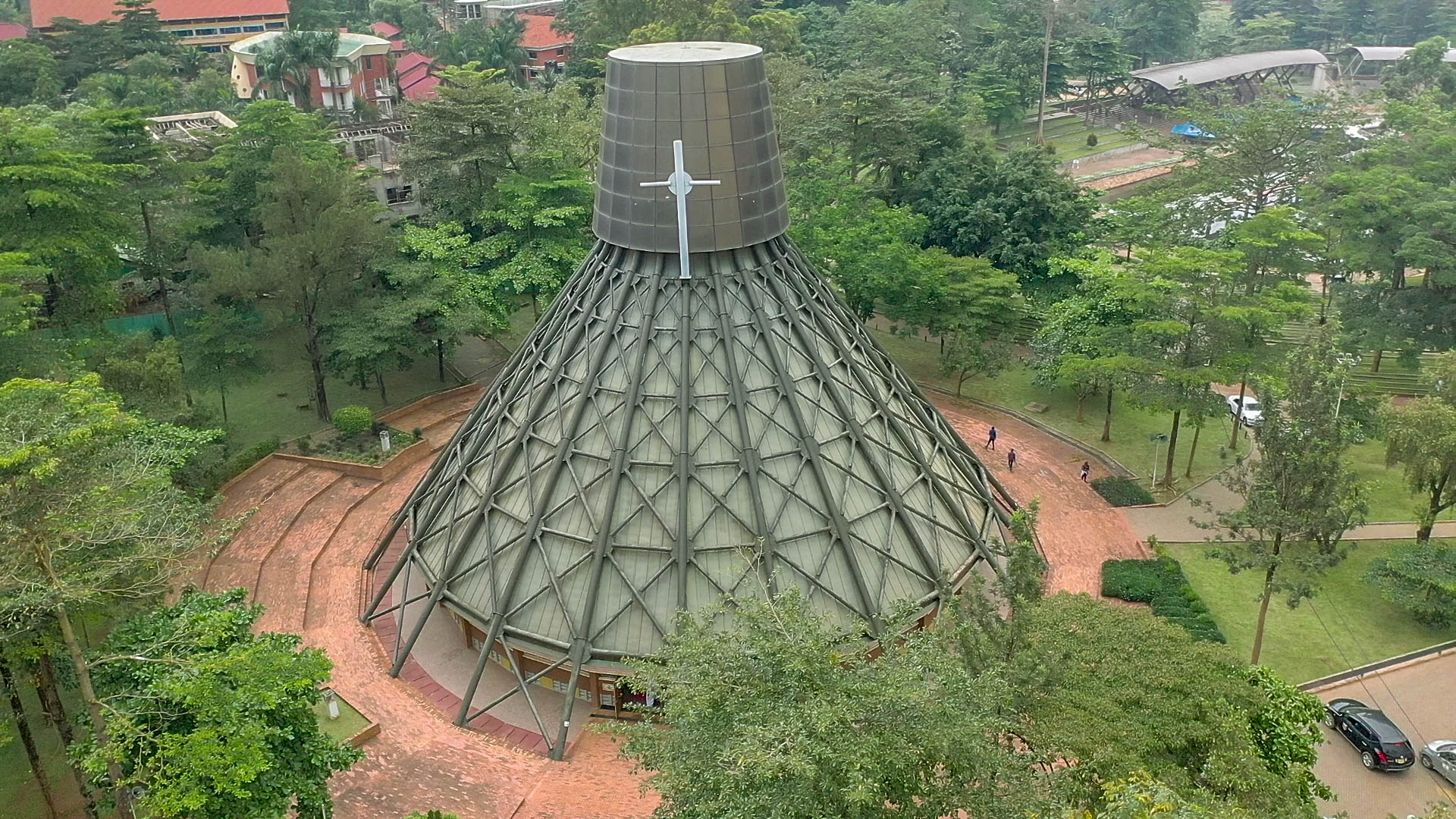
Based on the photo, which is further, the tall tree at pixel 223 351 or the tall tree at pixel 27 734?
the tall tree at pixel 223 351

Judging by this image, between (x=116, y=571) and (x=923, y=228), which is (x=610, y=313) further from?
(x=923, y=228)

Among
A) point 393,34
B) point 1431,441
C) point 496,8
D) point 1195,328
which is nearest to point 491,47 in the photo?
point 393,34

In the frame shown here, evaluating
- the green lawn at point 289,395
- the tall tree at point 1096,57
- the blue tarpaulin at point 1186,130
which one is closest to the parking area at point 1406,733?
the green lawn at point 289,395

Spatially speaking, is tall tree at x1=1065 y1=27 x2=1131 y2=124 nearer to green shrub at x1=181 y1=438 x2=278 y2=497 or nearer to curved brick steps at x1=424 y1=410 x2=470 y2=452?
curved brick steps at x1=424 y1=410 x2=470 y2=452

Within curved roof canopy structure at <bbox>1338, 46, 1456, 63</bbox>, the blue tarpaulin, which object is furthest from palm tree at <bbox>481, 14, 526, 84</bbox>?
curved roof canopy structure at <bbox>1338, 46, 1456, 63</bbox>

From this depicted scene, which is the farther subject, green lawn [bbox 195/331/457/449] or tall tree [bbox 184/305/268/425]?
green lawn [bbox 195/331/457/449]

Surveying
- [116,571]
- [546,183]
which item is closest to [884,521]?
[116,571]

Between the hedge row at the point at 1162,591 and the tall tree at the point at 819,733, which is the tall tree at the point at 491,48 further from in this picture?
the tall tree at the point at 819,733
